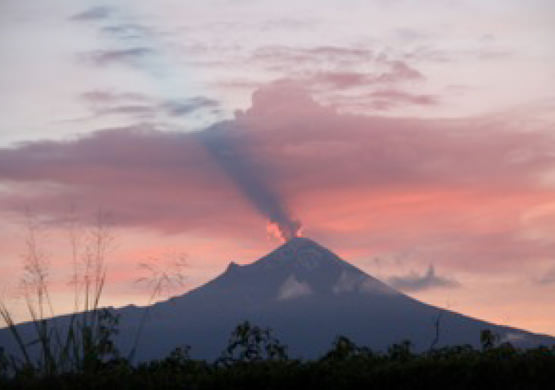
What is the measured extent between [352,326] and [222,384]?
140912 millimetres

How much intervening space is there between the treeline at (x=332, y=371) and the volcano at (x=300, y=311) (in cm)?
12998

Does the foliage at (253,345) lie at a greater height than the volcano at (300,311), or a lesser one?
lesser

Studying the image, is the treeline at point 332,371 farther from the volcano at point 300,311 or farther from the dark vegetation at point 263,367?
the volcano at point 300,311

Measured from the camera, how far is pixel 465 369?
1029 cm

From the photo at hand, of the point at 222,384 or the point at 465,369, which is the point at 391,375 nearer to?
the point at 465,369

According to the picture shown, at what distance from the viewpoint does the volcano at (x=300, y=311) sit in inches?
5817

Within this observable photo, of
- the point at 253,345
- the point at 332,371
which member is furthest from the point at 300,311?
the point at 332,371

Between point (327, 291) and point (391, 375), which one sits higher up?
point (327, 291)

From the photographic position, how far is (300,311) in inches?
6471

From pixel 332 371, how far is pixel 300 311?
15494cm

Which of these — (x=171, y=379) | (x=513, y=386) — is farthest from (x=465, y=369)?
(x=171, y=379)

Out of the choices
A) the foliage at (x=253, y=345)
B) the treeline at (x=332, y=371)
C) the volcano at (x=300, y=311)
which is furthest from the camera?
the volcano at (x=300, y=311)

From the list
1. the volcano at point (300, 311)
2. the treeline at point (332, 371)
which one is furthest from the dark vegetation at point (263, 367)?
the volcano at point (300, 311)

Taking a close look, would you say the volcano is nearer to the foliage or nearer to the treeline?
the foliage
